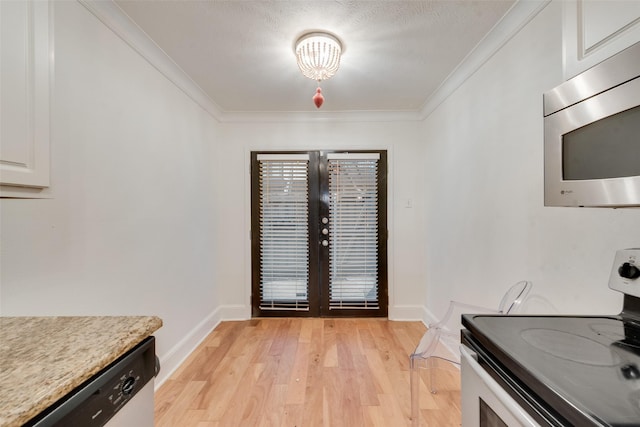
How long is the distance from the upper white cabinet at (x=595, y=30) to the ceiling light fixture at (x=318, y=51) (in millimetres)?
1205

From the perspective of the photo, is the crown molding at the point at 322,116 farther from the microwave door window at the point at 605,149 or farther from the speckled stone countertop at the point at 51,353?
the speckled stone countertop at the point at 51,353

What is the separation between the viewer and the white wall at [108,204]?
3.70 feet

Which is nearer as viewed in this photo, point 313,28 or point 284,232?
point 313,28

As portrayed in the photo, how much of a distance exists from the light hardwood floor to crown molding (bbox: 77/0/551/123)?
7.81 feet

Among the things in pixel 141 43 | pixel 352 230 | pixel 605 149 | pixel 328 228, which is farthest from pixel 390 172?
pixel 141 43

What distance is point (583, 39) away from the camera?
2.63ft

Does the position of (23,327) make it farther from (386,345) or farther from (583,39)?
(386,345)

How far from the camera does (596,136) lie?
0.77 m

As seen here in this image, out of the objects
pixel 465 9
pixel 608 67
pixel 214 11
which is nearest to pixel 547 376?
pixel 608 67

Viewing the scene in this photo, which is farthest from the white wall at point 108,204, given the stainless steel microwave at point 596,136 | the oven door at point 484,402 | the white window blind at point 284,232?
the stainless steel microwave at point 596,136

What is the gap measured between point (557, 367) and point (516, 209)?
1.13 meters

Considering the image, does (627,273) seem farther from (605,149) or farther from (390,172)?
(390,172)

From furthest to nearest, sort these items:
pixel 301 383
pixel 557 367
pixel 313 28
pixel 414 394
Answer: pixel 301 383 → pixel 313 28 → pixel 414 394 → pixel 557 367

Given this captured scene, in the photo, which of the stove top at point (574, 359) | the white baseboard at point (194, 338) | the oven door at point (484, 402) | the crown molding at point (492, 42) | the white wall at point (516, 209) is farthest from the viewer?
the white baseboard at point (194, 338)
